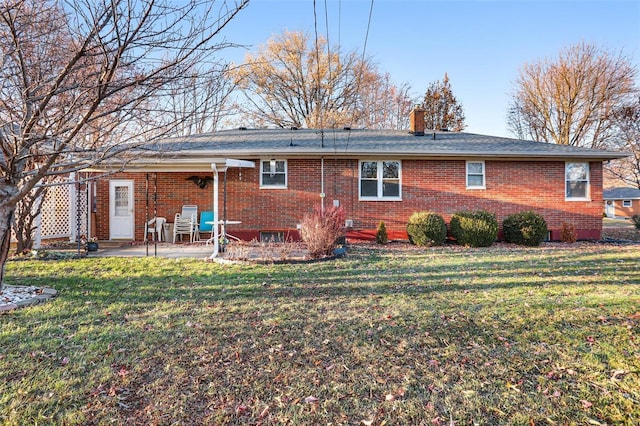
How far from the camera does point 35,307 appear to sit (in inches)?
178

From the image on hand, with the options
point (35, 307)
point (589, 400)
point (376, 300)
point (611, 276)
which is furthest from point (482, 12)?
point (35, 307)

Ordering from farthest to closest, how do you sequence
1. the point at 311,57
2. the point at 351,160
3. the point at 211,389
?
the point at 311,57 → the point at 351,160 → the point at 211,389

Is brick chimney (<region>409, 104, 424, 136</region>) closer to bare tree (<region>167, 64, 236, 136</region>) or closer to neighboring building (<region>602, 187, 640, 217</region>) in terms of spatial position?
bare tree (<region>167, 64, 236, 136</region>)

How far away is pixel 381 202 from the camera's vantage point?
459 inches

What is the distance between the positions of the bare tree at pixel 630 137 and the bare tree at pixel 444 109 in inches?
388

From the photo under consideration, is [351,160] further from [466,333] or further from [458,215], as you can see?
[466,333]

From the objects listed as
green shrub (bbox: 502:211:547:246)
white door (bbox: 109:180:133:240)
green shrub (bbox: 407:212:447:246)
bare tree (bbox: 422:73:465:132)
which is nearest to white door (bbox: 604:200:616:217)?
bare tree (bbox: 422:73:465:132)

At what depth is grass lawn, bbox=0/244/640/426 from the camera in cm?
239

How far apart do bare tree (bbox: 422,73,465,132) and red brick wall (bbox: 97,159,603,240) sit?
16.5 meters

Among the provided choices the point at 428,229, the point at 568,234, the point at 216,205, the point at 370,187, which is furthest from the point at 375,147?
the point at 568,234

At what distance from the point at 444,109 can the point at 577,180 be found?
56.3 ft

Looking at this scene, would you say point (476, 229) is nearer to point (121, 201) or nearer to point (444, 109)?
point (121, 201)

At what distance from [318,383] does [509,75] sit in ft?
101

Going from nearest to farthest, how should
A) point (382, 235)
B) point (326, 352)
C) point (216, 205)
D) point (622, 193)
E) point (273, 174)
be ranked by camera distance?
point (326, 352) → point (216, 205) → point (382, 235) → point (273, 174) → point (622, 193)
